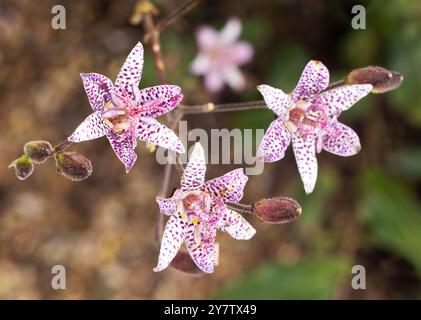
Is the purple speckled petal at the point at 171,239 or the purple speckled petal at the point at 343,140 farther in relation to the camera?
the purple speckled petal at the point at 343,140

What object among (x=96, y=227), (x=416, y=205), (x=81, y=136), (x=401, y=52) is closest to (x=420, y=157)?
(x=416, y=205)

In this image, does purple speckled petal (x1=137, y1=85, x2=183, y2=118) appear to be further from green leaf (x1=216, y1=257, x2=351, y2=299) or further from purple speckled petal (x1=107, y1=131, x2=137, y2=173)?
green leaf (x1=216, y1=257, x2=351, y2=299)

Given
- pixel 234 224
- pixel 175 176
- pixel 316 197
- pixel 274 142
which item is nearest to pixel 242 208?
pixel 234 224

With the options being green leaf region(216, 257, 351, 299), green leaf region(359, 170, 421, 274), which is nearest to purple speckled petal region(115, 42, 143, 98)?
green leaf region(216, 257, 351, 299)

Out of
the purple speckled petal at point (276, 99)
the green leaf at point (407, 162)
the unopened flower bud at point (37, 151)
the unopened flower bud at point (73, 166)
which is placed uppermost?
the green leaf at point (407, 162)

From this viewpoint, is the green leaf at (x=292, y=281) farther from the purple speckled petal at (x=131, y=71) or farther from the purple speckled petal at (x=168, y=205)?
the purple speckled petal at (x=131, y=71)

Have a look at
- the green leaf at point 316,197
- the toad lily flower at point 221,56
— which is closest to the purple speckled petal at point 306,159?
the toad lily flower at point 221,56

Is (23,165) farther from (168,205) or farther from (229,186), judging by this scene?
(229,186)

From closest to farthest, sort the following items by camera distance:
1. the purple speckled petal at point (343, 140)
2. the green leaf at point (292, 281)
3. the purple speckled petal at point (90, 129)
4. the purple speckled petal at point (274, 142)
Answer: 1. the purple speckled petal at point (90, 129)
2. the purple speckled petal at point (274, 142)
3. the purple speckled petal at point (343, 140)
4. the green leaf at point (292, 281)
